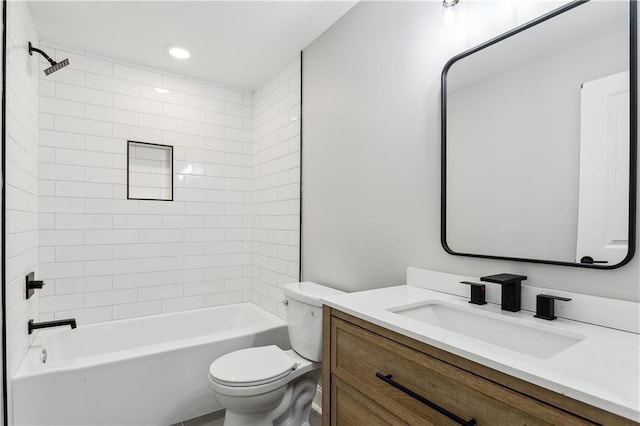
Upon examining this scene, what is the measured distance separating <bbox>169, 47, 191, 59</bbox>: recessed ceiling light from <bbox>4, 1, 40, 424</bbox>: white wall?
82 centimetres

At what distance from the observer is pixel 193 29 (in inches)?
91.4

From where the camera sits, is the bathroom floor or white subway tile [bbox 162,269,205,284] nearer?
the bathroom floor

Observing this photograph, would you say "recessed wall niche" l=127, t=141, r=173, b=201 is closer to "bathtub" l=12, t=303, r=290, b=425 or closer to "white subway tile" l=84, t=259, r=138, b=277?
"white subway tile" l=84, t=259, r=138, b=277

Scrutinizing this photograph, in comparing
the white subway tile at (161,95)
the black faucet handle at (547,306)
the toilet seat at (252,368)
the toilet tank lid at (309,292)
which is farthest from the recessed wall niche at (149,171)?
the black faucet handle at (547,306)

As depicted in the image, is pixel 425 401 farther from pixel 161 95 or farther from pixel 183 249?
pixel 161 95

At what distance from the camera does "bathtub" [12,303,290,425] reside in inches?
73.3

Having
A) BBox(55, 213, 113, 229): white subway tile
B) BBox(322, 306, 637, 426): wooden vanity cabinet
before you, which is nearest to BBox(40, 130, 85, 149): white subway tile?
BBox(55, 213, 113, 229): white subway tile

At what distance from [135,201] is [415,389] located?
2.58 m

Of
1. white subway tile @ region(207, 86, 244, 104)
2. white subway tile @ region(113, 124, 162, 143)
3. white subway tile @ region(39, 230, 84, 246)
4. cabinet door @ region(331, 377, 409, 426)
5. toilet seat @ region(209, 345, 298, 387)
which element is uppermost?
white subway tile @ region(207, 86, 244, 104)

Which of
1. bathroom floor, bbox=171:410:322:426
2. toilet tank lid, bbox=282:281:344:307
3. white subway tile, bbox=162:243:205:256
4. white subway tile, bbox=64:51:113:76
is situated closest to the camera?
toilet tank lid, bbox=282:281:344:307

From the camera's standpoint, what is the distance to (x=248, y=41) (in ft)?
8.11

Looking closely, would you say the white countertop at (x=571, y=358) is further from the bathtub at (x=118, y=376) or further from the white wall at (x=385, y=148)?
the bathtub at (x=118, y=376)

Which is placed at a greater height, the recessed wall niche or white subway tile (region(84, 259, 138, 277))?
the recessed wall niche

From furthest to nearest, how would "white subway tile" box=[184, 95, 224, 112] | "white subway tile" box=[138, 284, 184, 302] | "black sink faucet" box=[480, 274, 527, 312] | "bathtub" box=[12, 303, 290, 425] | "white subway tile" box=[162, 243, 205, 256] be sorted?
"white subway tile" box=[184, 95, 224, 112], "white subway tile" box=[162, 243, 205, 256], "white subway tile" box=[138, 284, 184, 302], "bathtub" box=[12, 303, 290, 425], "black sink faucet" box=[480, 274, 527, 312]
